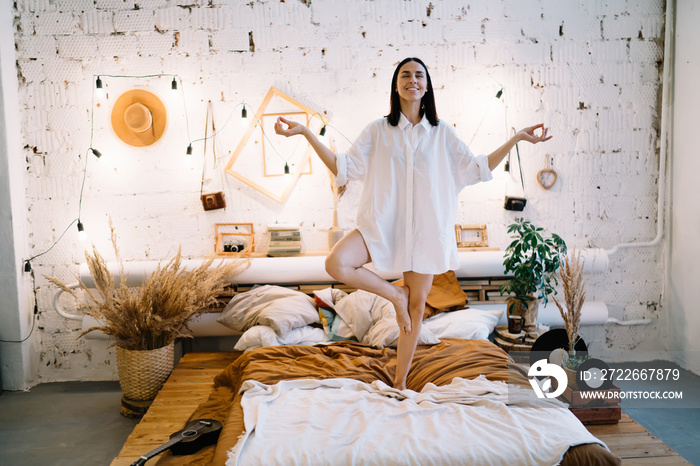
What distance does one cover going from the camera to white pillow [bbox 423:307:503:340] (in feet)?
10.0

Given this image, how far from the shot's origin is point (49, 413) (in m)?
3.13

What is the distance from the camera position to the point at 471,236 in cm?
375

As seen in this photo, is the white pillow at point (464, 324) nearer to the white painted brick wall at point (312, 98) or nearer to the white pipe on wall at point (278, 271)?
the white pipe on wall at point (278, 271)

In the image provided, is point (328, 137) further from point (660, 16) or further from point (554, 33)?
point (660, 16)

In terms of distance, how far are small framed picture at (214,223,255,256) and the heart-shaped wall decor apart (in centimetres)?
213

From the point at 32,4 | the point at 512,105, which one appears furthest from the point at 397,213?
the point at 32,4

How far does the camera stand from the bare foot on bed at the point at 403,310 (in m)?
2.35

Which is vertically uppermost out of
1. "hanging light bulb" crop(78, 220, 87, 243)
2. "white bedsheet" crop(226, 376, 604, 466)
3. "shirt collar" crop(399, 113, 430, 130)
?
"shirt collar" crop(399, 113, 430, 130)

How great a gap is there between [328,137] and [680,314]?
2.83 m

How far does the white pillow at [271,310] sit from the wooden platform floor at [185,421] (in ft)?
1.02

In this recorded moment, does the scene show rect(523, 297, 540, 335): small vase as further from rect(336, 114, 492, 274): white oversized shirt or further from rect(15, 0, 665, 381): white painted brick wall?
rect(336, 114, 492, 274): white oversized shirt

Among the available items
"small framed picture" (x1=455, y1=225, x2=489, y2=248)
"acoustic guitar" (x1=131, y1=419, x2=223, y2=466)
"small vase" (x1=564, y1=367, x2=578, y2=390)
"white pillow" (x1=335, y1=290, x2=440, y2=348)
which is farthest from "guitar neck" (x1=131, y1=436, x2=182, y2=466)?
"small framed picture" (x1=455, y1=225, x2=489, y2=248)

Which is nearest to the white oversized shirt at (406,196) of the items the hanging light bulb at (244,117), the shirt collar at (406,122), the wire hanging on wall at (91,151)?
the shirt collar at (406,122)

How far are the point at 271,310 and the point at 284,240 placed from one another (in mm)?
647
